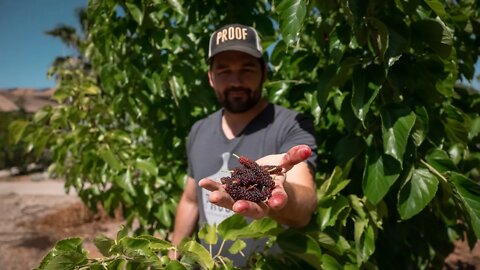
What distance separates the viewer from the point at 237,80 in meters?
1.70

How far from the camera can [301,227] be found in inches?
50.1

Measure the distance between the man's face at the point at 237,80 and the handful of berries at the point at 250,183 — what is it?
2.35 ft

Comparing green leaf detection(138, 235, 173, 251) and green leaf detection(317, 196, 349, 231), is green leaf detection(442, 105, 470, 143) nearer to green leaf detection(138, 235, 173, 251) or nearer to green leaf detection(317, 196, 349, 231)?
green leaf detection(317, 196, 349, 231)

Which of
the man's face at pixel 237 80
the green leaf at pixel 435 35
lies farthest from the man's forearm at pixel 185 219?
the green leaf at pixel 435 35

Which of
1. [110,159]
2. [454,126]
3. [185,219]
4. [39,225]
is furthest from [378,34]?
[39,225]

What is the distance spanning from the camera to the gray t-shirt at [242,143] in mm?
1506

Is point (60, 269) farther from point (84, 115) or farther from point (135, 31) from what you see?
point (84, 115)

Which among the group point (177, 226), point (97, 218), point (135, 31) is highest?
point (135, 31)

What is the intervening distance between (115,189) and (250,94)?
104 centimetres

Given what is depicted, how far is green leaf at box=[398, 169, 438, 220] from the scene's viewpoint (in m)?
1.18

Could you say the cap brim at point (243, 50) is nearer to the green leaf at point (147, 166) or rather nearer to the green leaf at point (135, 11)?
the green leaf at point (135, 11)

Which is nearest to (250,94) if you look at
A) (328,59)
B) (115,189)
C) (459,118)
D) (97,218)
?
(328,59)

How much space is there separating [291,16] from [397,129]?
472mm

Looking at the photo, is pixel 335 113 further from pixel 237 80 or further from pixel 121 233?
pixel 121 233
